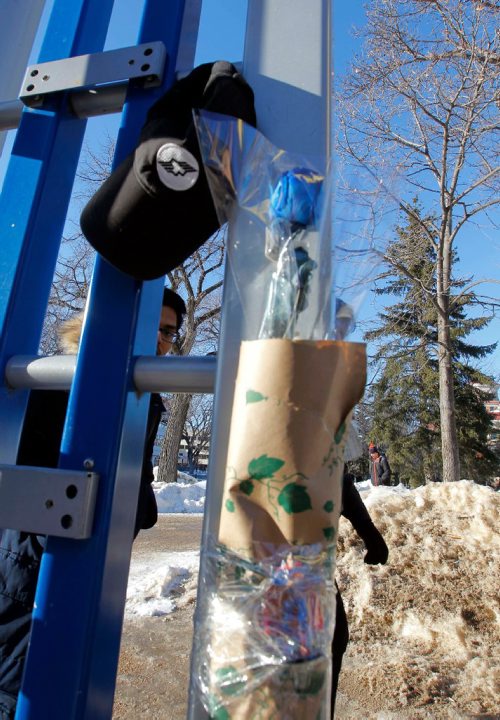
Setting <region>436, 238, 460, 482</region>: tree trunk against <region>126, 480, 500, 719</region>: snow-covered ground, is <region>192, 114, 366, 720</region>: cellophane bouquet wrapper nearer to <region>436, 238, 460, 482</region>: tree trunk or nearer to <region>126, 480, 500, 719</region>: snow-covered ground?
<region>126, 480, 500, 719</region>: snow-covered ground

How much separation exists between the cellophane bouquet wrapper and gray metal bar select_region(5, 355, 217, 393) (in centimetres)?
21

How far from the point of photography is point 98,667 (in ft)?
2.77

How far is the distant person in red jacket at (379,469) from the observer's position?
473 inches

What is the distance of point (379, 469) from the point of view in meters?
12.4

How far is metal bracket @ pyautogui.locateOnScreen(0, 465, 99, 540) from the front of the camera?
0.85 metres

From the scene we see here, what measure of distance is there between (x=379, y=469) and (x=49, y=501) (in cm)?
1232

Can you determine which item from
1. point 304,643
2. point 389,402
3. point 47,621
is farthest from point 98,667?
point 389,402

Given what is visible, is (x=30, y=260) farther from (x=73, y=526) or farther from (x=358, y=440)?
(x=358, y=440)

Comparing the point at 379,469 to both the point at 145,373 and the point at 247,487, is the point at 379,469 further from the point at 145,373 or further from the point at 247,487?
the point at 247,487

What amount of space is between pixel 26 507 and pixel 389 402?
1032 inches

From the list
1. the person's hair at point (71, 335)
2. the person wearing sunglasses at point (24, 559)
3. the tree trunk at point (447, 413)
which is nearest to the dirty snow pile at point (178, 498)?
the tree trunk at point (447, 413)

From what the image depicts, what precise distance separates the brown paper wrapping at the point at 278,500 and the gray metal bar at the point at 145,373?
212 mm

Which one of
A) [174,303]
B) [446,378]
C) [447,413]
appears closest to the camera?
[174,303]

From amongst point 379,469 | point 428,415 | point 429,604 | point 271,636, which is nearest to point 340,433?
point 271,636
